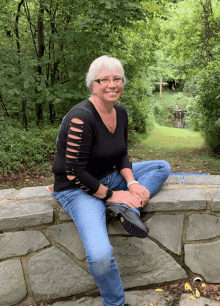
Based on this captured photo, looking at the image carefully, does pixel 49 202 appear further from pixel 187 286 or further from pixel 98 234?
pixel 187 286

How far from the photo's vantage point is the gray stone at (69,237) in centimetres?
204

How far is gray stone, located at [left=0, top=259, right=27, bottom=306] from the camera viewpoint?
6.56ft

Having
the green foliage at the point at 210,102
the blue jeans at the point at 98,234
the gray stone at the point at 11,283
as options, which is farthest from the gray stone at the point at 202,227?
the green foliage at the point at 210,102

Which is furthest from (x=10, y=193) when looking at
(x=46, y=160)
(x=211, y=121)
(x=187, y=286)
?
(x=211, y=121)

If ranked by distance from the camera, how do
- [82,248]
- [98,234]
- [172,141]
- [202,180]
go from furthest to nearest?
[172,141]
[202,180]
[82,248]
[98,234]

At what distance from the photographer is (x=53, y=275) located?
205cm

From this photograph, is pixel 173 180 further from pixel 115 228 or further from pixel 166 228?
pixel 115 228

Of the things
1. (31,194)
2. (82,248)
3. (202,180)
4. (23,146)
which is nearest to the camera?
(82,248)

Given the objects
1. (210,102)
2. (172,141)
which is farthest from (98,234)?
(172,141)

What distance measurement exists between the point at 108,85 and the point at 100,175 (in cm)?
66

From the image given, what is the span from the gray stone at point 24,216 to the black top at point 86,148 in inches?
7.4

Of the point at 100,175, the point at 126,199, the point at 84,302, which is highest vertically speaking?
the point at 100,175

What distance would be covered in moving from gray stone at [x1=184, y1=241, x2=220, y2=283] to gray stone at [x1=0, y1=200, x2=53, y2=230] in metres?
1.09

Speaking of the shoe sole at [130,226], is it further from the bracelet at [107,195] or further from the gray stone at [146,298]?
the gray stone at [146,298]
